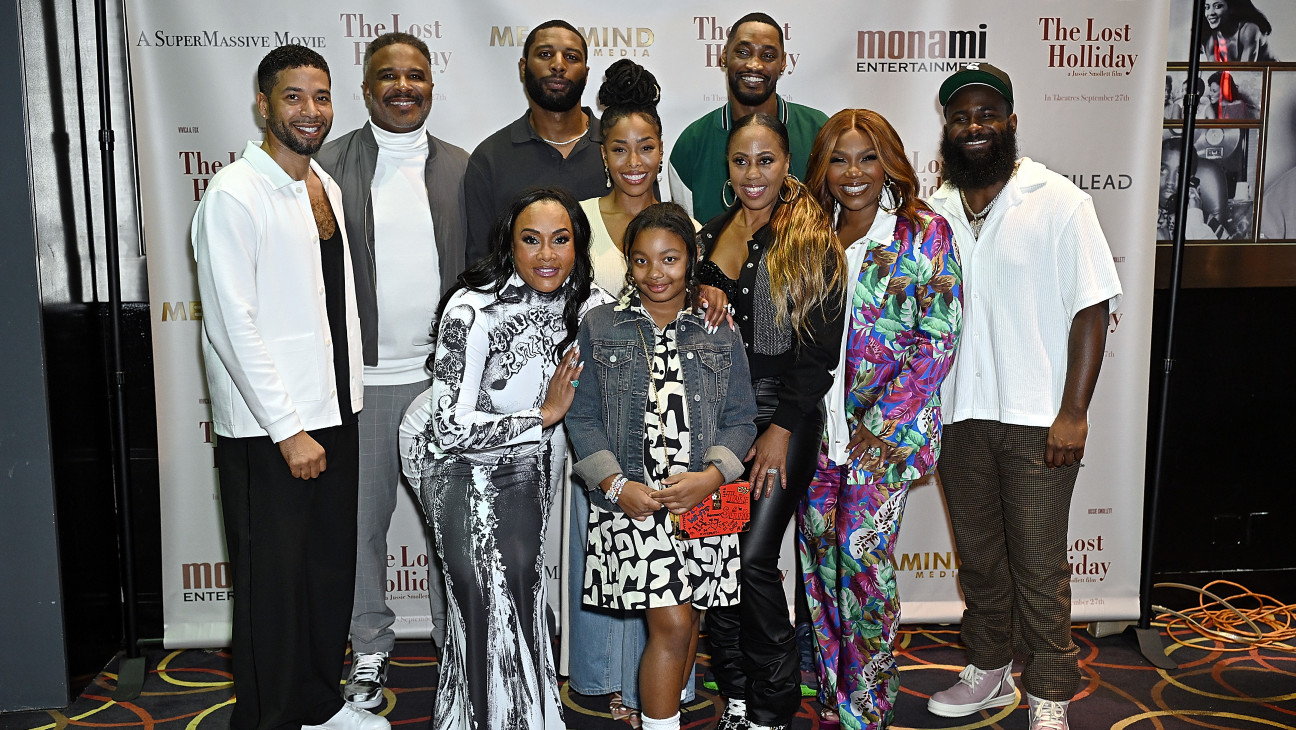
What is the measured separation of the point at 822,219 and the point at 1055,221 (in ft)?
2.40

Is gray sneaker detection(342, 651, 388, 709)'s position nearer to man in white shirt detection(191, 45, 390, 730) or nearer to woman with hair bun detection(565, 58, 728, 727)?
man in white shirt detection(191, 45, 390, 730)

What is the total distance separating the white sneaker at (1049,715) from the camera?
2.96 m

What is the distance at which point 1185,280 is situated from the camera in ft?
13.3

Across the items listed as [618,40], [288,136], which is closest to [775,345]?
[288,136]

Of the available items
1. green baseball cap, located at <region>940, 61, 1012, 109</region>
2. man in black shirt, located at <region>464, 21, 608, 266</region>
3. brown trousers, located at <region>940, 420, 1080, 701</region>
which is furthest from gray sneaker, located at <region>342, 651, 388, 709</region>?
green baseball cap, located at <region>940, 61, 1012, 109</region>

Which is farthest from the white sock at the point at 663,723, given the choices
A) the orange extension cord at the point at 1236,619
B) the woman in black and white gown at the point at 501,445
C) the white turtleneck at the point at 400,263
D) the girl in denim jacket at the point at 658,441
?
the orange extension cord at the point at 1236,619

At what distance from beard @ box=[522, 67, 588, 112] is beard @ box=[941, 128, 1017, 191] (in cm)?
125

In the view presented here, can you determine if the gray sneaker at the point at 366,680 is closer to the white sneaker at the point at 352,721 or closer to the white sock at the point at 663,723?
the white sneaker at the point at 352,721

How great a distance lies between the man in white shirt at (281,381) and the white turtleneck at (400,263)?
16.6 inches

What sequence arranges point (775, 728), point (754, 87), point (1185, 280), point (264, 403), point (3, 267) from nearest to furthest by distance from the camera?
point (264, 403)
point (775, 728)
point (3, 267)
point (754, 87)
point (1185, 280)

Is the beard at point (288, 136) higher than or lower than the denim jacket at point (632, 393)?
higher

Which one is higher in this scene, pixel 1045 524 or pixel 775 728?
pixel 1045 524

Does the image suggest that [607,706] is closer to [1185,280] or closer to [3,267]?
[3,267]

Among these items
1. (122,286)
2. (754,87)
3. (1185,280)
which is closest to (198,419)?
(122,286)
